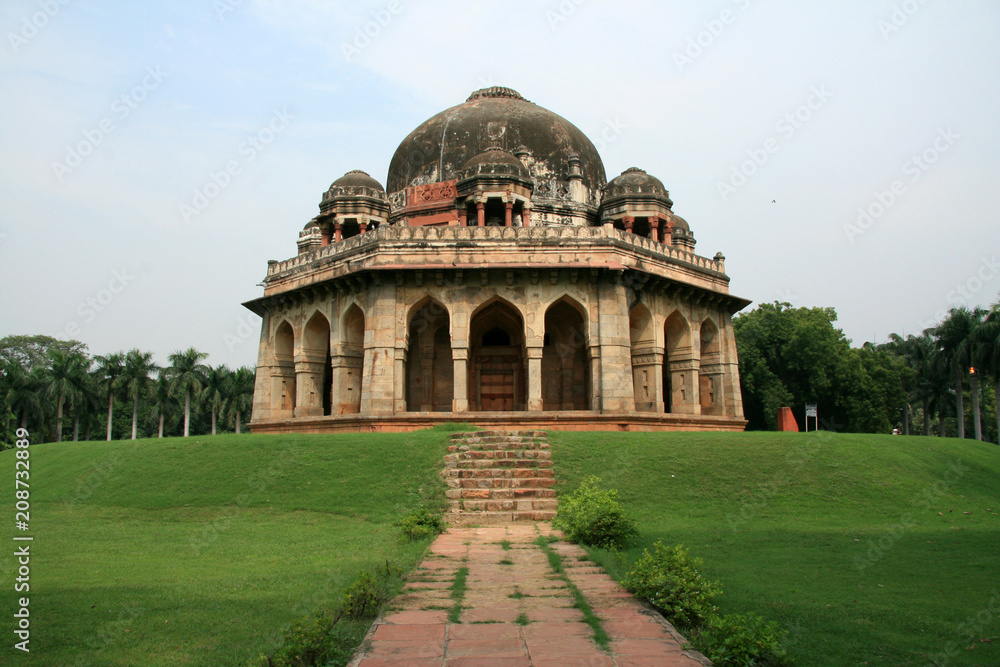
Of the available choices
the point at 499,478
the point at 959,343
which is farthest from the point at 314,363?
the point at 959,343

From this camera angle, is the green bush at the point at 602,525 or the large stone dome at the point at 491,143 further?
the large stone dome at the point at 491,143

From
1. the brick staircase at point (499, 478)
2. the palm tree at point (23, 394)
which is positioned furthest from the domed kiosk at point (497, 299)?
the palm tree at point (23, 394)

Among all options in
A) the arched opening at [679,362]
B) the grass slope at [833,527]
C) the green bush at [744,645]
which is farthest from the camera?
the arched opening at [679,362]

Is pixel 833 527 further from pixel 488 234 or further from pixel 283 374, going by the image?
pixel 283 374

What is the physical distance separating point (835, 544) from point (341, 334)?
15978 mm

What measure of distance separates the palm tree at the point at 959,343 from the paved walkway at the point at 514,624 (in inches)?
1272

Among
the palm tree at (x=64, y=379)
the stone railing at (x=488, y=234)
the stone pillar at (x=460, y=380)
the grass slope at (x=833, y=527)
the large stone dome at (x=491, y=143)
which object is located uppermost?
the large stone dome at (x=491, y=143)

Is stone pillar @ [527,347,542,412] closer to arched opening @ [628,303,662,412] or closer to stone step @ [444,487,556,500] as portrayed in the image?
arched opening @ [628,303,662,412]

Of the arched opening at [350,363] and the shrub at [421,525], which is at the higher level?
the arched opening at [350,363]

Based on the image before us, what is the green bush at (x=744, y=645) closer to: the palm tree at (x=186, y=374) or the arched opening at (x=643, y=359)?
the arched opening at (x=643, y=359)

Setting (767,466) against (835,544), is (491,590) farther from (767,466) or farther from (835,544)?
(767,466)

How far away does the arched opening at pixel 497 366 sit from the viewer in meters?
23.2

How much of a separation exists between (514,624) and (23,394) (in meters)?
41.0

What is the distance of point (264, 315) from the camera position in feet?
84.2
